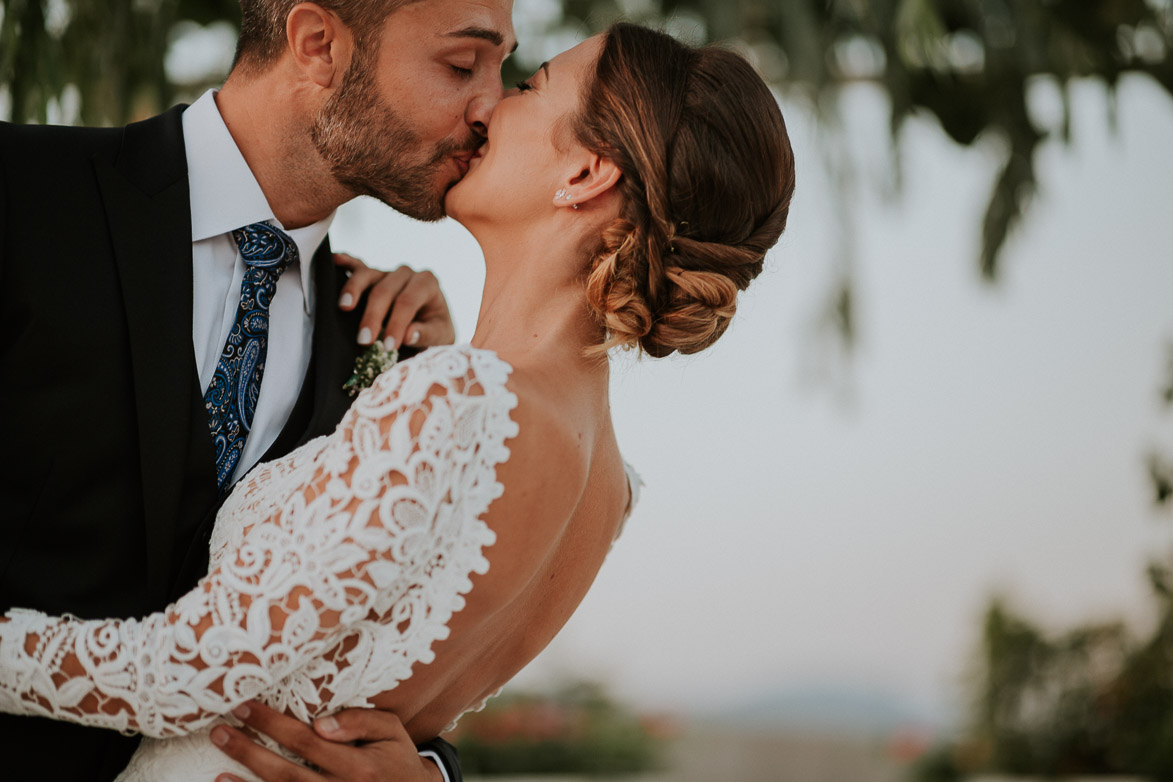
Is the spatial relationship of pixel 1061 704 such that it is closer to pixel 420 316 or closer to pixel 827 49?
pixel 827 49

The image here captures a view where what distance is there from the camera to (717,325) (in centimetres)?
226

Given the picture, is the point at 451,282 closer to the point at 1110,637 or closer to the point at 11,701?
the point at 11,701

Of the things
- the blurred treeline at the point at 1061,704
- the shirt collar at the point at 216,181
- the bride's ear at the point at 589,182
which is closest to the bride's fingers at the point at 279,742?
the shirt collar at the point at 216,181

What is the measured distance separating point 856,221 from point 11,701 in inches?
91.0

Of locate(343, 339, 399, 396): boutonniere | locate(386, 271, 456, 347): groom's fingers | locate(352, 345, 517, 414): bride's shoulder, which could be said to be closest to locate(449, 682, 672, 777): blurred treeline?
locate(386, 271, 456, 347): groom's fingers

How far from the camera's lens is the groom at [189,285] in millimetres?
2092

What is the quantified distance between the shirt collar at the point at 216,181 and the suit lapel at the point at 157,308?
0.27 feet

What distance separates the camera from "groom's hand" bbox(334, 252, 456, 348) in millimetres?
2688

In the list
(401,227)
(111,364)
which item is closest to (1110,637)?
(401,227)

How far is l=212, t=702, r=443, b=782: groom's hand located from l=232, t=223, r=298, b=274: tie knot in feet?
3.00

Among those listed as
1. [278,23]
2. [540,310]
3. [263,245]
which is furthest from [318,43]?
[540,310]

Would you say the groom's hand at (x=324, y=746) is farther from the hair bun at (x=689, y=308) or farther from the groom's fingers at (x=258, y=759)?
the hair bun at (x=689, y=308)

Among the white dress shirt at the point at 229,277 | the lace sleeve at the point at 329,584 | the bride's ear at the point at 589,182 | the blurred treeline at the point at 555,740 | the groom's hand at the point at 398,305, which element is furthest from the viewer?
the blurred treeline at the point at 555,740

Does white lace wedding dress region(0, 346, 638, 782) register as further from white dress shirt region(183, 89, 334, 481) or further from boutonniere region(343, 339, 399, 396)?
boutonniere region(343, 339, 399, 396)
